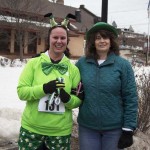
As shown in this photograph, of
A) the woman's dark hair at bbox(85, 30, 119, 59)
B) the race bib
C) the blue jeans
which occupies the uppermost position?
the woman's dark hair at bbox(85, 30, 119, 59)

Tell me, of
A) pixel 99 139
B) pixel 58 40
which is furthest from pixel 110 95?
pixel 58 40

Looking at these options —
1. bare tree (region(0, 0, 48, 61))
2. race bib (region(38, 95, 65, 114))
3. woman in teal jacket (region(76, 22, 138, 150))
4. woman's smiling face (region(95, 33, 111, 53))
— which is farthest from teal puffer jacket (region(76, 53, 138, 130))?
bare tree (region(0, 0, 48, 61))

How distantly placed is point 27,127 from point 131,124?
0.89 metres

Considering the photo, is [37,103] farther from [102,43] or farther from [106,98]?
[102,43]

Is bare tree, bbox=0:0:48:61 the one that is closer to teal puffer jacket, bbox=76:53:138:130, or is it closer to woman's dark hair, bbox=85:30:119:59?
woman's dark hair, bbox=85:30:119:59

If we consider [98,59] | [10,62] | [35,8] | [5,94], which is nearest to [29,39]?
[35,8]

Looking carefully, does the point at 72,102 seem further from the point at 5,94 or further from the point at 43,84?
the point at 5,94

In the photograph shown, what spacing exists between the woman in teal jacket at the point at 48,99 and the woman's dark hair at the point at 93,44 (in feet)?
0.90

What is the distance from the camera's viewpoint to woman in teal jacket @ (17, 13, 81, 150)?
3.03m

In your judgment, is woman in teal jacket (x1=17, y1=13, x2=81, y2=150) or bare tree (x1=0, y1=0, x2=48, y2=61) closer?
woman in teal jacket (x1=17, y1=13, x2=81, y2=150)

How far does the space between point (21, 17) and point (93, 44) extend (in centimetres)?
2247

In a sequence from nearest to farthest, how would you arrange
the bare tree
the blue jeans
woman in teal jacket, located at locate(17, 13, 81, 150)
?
woman in teal jacket, located at locate(17, 13, 81, 150), the blue jeans, the bare tree

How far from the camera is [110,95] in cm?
313

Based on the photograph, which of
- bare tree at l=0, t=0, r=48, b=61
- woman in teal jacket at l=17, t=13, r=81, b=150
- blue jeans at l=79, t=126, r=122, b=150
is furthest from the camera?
bare tree at l=0, t=0, r=48, b=61
